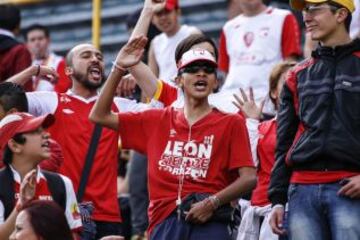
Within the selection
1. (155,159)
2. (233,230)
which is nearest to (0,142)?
(155,159)

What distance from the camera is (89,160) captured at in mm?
9266

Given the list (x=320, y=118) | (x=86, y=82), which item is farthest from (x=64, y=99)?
(x=320, y=118)

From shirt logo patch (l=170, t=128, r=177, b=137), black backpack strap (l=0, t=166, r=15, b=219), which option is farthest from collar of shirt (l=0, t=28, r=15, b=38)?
black backpack strap (l=0, t=166, r=15, b=219)

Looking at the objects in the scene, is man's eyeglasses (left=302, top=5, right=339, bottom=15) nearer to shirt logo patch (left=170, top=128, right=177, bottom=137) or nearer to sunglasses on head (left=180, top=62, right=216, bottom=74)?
sunglasses on head (left=180, top=62, right=216, bottom=74)

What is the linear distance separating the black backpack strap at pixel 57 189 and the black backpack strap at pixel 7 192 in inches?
8.5

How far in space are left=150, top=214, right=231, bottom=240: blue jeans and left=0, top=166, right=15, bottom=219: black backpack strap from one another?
96cm

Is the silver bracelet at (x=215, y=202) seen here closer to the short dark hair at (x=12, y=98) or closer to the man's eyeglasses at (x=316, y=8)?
the man's eyeglasses at (x=316, y=8)

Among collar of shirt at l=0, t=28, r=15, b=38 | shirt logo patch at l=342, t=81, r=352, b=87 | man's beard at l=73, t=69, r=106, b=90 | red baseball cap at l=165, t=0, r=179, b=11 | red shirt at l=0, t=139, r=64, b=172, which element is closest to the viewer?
shirt logo patch at l=342, t=81, r=352, b=87

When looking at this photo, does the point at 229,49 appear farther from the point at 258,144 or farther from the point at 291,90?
the point at 291,90

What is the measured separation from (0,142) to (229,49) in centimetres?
402

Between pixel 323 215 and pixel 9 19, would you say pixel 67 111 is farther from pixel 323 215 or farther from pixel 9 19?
pixel 9 19

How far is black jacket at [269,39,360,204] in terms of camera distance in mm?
7438

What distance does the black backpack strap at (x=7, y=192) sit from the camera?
7.75m

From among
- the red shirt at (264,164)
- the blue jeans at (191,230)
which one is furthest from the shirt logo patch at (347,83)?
the red shirt at (264,164)
